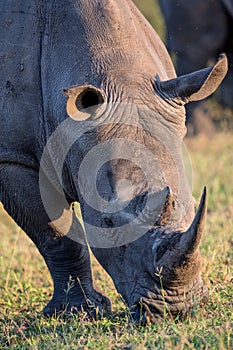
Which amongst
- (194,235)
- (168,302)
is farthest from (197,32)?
(194,235)

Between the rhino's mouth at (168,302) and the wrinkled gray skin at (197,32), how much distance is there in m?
6.37

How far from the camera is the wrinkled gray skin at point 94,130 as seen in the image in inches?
193

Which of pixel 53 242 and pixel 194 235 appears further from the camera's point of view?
pixel 53 242

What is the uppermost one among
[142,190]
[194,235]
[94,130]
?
[94,130]

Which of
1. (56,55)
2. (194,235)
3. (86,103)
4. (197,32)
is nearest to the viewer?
(194,235)

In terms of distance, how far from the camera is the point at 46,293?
6750mm

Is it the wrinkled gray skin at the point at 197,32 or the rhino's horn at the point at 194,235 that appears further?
the wrinkled gray skin at the point at 197,32

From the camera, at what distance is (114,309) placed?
20.0 ft

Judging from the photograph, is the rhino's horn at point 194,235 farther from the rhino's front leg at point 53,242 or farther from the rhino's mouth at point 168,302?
the rhino's front leg at point 53,242

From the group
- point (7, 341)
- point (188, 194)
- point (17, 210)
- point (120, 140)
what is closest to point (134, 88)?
point (120, 140)

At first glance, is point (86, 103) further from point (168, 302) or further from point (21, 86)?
point (168, 302)

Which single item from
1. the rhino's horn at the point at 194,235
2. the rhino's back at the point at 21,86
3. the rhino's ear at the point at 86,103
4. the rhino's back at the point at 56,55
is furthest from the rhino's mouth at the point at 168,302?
the rhino's back at the point at 21,86

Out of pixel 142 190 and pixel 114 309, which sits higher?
pixel 142 190

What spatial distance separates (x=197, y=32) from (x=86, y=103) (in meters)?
6.36
